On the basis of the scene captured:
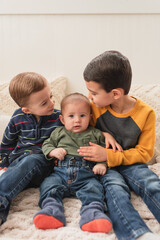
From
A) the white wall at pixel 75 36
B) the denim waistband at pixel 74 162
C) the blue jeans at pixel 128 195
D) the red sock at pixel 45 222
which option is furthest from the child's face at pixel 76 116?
the white wall at pixel 75 36

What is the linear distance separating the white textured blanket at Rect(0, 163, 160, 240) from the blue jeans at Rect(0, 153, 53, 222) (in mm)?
46

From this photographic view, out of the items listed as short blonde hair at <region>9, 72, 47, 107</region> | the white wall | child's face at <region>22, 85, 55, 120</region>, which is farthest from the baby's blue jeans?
the white wall

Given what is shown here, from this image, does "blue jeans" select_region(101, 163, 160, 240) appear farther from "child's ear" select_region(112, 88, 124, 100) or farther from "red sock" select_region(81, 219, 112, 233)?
"child's ear" select_region(112, 88, 124, 100)

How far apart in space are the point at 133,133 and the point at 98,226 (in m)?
0.51

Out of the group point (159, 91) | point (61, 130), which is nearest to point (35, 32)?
point (61, 130)

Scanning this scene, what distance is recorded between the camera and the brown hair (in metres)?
1.05

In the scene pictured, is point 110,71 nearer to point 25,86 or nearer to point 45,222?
point 25,86

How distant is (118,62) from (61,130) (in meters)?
0.47

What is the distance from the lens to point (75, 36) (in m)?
1.64

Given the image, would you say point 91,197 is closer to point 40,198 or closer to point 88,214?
point 88,214

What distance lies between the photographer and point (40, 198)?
1.00 metres

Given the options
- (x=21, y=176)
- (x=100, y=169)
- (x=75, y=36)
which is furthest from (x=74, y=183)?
(x=75, y=36)

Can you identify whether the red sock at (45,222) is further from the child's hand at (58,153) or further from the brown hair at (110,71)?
the brown hair at (110,71)

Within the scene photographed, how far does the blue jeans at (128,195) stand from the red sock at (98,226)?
0.16 ft
